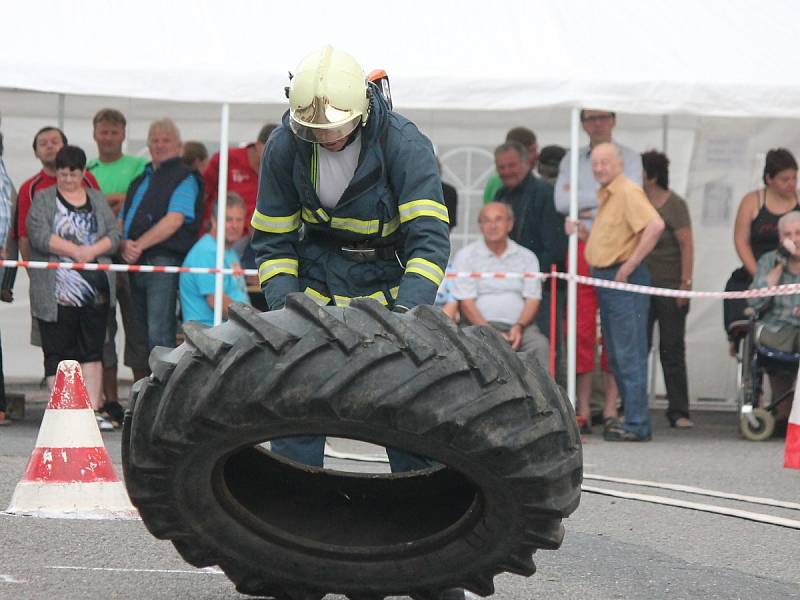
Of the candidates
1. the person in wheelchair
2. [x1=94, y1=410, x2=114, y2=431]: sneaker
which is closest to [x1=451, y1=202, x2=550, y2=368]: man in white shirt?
the person in wheelchair

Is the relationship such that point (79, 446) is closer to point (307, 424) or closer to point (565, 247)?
point (307, 424)

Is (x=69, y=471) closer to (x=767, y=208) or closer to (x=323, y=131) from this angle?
(x=323, y=131)

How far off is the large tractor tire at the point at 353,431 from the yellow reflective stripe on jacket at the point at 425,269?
2.73 ft

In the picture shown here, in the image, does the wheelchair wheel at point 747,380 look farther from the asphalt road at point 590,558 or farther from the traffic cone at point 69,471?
the traffic cone at point 69,471

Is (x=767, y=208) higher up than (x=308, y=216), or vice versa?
(x=767, y=208)

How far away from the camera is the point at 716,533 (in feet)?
24.2

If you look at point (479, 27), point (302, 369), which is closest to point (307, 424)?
point (302, 369)

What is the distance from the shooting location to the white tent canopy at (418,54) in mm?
11461

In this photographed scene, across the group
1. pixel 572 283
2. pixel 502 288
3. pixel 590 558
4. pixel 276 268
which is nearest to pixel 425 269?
pixel 276 268

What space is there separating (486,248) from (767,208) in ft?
7.92

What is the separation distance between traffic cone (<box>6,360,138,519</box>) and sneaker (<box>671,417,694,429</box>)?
7393 millimetres

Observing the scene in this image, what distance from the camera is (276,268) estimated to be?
5.58 meters

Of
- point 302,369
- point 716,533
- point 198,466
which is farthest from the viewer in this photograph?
point 716,533

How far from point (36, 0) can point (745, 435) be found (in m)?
6.36
